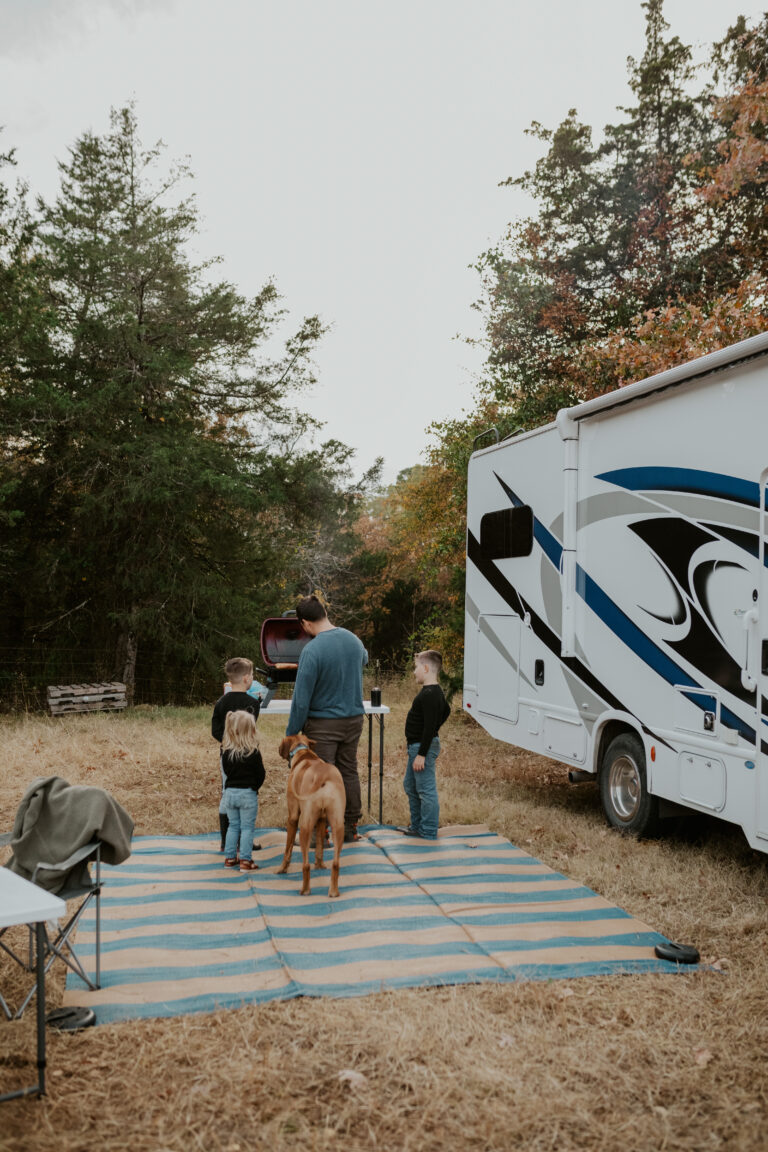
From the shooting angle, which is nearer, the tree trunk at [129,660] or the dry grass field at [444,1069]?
the dry grass field at [444,1069]

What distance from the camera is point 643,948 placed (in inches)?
169

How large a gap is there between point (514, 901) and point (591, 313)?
42.5 ft

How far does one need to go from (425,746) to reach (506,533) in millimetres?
2359

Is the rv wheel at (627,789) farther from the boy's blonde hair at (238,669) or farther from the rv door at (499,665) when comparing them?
the boy's blonde hair at (238,669)

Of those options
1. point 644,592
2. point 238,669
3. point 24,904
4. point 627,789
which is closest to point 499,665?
point 627,789

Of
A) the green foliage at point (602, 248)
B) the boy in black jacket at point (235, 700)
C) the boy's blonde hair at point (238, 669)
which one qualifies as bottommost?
the boy in black jacket at point (235, 700)

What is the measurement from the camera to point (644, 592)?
19.3 feet

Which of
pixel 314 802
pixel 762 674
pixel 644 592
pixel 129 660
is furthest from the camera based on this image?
pixel 129 660

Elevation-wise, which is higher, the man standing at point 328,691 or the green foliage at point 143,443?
the green foliage at point 143,443

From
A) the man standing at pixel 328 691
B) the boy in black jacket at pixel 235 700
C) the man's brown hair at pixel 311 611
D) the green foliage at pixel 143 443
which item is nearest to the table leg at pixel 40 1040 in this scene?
the boy in black jacket at pixel 235 700

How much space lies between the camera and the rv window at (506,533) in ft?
24.2

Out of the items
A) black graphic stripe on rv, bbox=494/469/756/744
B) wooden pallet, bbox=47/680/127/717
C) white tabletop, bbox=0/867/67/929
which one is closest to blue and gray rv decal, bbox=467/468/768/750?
black graphic stripe on rv, bbox=494/469/756/744

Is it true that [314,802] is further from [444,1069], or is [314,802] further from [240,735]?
[444,1069]

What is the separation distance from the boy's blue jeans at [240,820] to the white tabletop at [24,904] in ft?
7.28
